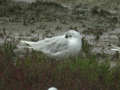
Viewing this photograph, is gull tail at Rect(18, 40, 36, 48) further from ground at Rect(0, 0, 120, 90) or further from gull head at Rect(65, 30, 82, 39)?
gull head at Rect(65, 30, 82, 39)

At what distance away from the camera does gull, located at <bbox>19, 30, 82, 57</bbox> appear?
1013 centimetres

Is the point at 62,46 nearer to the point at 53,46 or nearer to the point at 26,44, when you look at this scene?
the point at 53,46

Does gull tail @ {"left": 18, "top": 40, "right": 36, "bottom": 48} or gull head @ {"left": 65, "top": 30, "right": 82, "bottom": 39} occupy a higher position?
gull head @ {"left": 65, "top": 30, "right": 82, "bottom": 39}

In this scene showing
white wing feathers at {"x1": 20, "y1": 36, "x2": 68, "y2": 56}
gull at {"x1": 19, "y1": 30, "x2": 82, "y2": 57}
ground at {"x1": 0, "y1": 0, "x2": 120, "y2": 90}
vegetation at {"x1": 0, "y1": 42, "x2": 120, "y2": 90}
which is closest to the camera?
vegetation at {"x1": 0, "y1": 42, "x2": 120, "y2": 90}

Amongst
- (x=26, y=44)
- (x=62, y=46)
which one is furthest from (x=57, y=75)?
(x=26, y=44)

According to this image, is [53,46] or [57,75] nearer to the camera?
[57,75]

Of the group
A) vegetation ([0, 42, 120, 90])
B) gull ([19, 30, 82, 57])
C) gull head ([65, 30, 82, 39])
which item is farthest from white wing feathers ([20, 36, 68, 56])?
vegetation ([0, 42, 120, 90])

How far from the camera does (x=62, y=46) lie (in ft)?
34.0

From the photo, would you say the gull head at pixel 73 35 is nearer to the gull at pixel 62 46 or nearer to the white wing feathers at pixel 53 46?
the gull at pixel 62 46

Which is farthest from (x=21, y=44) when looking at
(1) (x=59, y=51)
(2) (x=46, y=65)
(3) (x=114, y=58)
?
(2) (x=46, y=65)

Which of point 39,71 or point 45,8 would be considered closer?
point 39,71

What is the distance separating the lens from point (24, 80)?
777 centimetres

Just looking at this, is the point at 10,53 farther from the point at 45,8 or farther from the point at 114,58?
the point at 45,8

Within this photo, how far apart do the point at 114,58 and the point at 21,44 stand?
7.75 ft
